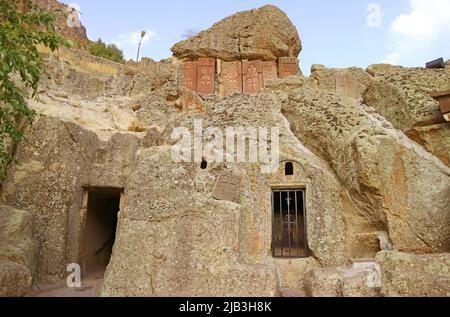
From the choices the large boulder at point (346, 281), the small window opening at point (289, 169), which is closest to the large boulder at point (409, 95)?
the small window opening at point (289, 169)

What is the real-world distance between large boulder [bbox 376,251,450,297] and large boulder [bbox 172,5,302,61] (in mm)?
12353

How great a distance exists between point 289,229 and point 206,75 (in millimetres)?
10139

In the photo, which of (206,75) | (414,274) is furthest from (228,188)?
(206,75)

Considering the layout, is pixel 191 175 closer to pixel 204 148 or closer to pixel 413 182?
pixel 204 148

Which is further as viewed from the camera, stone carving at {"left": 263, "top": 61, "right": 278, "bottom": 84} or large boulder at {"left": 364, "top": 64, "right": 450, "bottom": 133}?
stone carving at {"left": 263, "top": 61, "right": 278, "bottom": 84}

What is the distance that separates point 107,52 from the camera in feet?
74.5

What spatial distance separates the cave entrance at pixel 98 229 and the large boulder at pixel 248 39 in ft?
28.1

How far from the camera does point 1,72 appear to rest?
434cm

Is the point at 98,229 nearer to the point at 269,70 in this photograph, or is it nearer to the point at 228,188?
the point at 228,188

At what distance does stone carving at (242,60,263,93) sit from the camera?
49.2ft

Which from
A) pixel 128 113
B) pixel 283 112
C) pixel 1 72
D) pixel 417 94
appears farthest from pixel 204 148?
pixel 128 113

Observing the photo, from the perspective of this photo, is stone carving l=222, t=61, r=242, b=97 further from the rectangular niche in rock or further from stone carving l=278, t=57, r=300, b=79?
the rectangular niche in rock

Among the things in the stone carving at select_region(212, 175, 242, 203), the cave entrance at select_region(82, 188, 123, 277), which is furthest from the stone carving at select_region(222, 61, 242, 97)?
the stone carving at select_region(212, 175, 242, 203)
